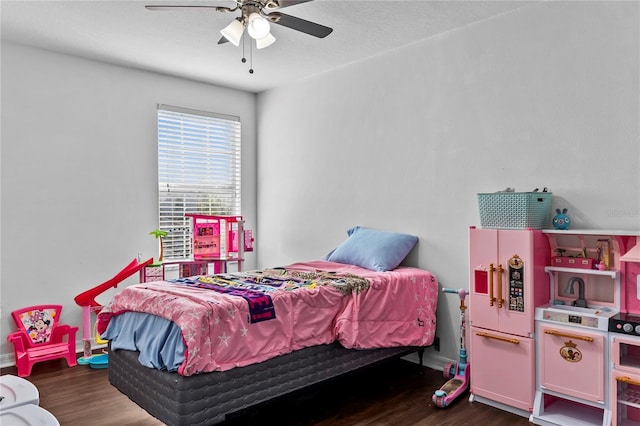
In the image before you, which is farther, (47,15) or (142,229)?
(142,229)

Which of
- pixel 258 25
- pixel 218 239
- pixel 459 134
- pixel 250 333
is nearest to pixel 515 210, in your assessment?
pixel 459 134

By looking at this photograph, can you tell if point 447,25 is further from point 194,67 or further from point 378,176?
point 194,67

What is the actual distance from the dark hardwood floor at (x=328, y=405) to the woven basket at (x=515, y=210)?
1.23 meters

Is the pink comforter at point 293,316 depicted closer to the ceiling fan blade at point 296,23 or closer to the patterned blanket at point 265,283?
the patterned blanket at point 265,283

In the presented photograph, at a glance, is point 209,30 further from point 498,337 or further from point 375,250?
point 498,337

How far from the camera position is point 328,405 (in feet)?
10.3

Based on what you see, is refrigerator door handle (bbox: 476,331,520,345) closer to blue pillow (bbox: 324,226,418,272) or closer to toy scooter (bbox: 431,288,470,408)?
toy scooter (bbox: 431,288,470,408)

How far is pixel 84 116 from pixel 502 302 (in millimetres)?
3944

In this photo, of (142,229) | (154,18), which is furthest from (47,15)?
(142,229)

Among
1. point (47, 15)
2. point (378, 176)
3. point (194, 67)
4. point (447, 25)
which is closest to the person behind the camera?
point (47, 15)

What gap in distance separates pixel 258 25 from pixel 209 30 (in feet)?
3.78

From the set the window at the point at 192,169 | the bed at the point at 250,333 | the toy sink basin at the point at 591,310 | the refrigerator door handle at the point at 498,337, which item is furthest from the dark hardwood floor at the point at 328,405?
the window at the point at 192,169

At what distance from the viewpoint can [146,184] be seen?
4785 mm

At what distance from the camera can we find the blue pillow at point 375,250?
3807 mm
